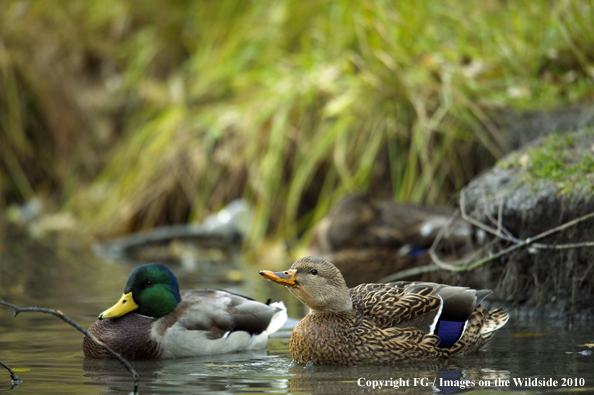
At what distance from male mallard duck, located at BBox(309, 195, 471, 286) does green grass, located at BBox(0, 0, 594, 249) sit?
936mm

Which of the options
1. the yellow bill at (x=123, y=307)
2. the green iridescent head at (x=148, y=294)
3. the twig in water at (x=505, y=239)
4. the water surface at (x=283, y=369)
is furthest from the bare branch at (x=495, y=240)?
the yellow bill at (x=123, y=307)

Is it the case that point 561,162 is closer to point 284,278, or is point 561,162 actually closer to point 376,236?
A: point 376,236

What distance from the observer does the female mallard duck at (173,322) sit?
439 cm

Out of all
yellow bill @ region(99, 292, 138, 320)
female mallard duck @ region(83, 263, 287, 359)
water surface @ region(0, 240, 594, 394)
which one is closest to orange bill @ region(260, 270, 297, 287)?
water surface @ region(0, 240, 594, 394)

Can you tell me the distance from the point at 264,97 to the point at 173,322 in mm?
5045

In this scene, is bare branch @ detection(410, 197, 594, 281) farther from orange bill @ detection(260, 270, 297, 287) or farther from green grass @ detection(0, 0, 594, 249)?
green grass @ detection(0, 0, 594, 249)

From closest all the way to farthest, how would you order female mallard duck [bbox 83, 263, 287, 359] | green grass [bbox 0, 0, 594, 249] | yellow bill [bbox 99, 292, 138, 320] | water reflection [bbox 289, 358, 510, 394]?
water reflection [bbox 289, 358, 510, 394] < female mallard duck [bbox 83, 263, 287, 359] < yellow bill [bbox 99, 292, 138, 320] < green grass [bbox 0, 0, 594, 249]

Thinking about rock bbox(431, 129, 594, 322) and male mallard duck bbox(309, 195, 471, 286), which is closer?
rock bbox(431, 129, 594, 322)

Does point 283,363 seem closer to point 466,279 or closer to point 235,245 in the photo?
point 466,279

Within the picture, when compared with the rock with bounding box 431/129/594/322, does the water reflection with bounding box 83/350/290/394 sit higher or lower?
lower

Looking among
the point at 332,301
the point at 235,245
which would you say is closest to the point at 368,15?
the point at 235,245

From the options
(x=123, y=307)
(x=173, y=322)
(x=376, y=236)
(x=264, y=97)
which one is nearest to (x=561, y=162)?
(x=376, y=236)

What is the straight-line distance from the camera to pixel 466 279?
18.4 ft

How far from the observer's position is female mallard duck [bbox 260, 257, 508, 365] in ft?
13.1
